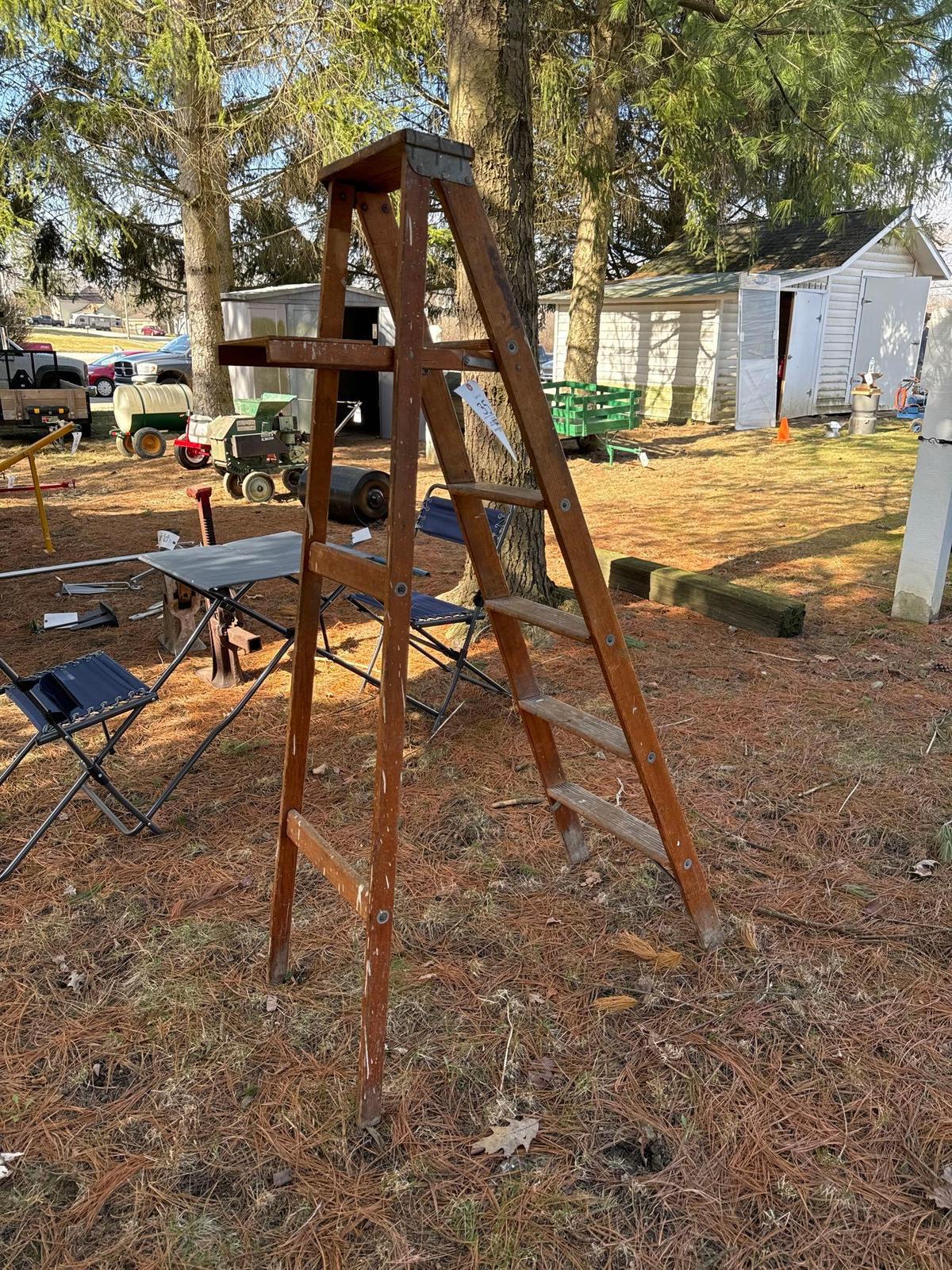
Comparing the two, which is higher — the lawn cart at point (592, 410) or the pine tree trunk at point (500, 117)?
the pine tree trunk at point (500, 117)

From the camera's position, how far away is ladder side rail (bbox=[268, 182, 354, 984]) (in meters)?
2.11

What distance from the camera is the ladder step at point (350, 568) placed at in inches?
75.9

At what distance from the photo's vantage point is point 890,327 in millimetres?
17469

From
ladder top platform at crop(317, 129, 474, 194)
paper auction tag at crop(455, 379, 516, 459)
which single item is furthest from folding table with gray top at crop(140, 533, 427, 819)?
ladder top platform at crop(317, 129, 474, 194)

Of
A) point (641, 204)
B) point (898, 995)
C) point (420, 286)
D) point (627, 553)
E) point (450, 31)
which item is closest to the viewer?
point (420, 286)

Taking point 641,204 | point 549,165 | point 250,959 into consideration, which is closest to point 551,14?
point 549,165

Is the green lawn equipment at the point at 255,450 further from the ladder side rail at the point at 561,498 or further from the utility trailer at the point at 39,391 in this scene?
the ladder side rail at the point at 561,498

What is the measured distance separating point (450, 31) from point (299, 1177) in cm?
515

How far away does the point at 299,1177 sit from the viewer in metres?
1.93

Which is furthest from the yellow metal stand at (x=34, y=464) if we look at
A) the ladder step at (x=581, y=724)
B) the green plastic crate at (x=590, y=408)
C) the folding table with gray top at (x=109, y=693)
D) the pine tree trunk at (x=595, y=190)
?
the pine tree trunk at (x=595, y=190)

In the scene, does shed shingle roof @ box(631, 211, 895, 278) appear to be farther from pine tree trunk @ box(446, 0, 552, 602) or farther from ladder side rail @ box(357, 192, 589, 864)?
ladder side rail @ box(357, 192, 589, 864)

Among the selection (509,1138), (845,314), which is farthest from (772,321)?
(509,1138)

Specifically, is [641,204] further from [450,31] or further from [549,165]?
[450,31]

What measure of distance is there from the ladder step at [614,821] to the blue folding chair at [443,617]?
3.75 ft
